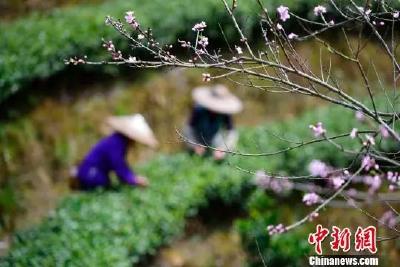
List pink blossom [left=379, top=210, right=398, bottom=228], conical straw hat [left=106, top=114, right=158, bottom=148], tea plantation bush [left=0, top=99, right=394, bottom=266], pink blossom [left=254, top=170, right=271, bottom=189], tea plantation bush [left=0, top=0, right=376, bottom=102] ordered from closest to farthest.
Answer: pink blossom [left=379, top=210, right=398, bottom=228] → tea plantation bush [left=0, top=99, right=394, bottom=266] → conical straw hat [left=106, top=114, right=158, bottom=148] → pink blossom [left=254, top=170, right=271, bottom=189] → tea plantation bush [left=0, top=0, right=376, bottom=102]

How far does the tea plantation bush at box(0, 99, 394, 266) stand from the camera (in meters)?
5.18

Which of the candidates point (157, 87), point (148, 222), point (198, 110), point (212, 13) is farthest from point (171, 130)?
point (148, 222)

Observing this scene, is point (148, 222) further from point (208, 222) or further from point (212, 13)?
point (212, 13)

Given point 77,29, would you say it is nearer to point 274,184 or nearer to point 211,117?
point 211,117

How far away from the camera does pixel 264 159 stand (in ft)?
25.0

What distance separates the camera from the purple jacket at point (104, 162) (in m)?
6.13

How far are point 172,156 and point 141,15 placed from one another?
276 cm

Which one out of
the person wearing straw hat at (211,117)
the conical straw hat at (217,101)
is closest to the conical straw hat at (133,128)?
the person wearing straw hat at (211,117)

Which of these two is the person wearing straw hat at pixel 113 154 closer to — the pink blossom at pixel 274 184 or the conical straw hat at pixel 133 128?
the conical straw hat at pixel 133 128

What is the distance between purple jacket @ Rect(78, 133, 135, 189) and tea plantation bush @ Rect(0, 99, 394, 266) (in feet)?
0.57

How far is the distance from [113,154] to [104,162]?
0.63 ft

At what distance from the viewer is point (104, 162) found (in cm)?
622

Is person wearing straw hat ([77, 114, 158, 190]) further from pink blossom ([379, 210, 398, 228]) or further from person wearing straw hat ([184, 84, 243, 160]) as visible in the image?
pink blossom ([379, 210, 398, 228])

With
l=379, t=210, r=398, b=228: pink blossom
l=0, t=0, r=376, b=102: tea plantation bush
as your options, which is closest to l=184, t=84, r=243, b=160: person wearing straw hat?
l=0, t=0, r=376, b=102: tea plantation bush
